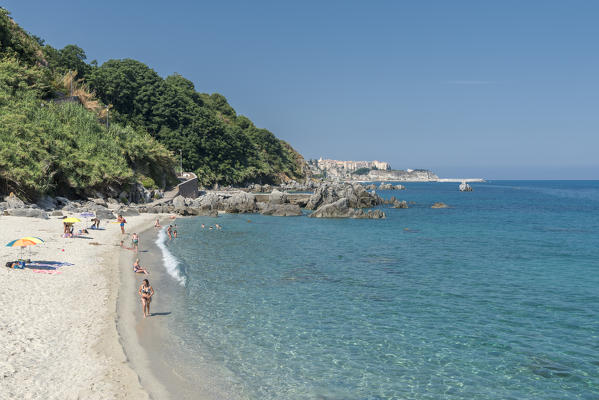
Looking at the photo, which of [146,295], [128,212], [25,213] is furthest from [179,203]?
[146,295]

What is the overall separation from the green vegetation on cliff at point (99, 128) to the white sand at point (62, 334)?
27.7m

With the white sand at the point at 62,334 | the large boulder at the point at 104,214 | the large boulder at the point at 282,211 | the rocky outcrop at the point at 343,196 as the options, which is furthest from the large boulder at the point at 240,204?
the white sand at the point at 62,334

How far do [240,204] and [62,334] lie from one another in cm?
5333

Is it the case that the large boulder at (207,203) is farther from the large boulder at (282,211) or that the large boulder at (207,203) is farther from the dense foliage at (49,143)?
the dense foliage at (49,143)

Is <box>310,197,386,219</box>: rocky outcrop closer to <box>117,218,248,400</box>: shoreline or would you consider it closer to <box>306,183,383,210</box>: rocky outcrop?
<box>306,183,383,210</box>: rocky outcrop

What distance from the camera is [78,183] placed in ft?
165

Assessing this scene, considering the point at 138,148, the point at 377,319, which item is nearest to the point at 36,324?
the point at 377,319

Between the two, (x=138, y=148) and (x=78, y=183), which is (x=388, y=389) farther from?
(x=138, y=148)

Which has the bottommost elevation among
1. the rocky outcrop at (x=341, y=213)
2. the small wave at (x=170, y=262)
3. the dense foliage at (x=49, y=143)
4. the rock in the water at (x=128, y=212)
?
the small wave at (x=170, y=262)

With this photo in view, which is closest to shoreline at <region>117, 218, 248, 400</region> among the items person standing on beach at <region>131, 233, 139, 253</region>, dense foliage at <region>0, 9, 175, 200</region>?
person standing on beach at <region>131, 233, 139, 253</region>

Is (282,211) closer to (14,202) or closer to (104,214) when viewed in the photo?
(104,214)

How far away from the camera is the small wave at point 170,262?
866 inches

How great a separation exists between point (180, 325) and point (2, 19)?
240 feet

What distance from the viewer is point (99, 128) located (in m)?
65.6
